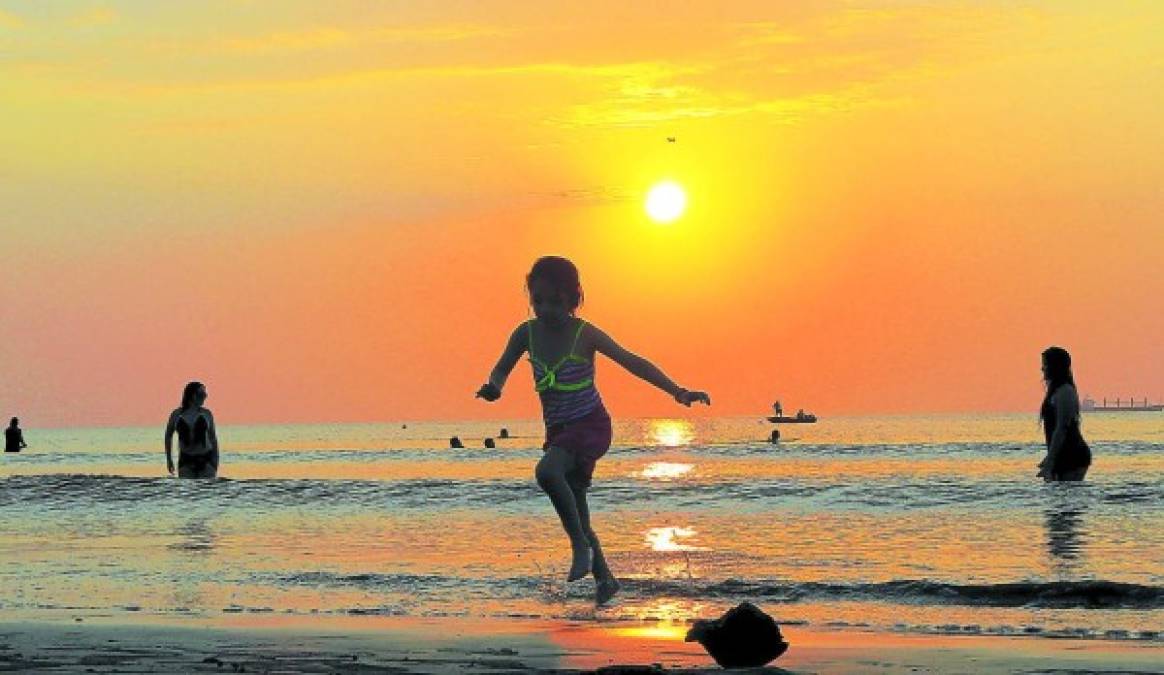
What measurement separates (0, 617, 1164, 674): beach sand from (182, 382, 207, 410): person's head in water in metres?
15.3

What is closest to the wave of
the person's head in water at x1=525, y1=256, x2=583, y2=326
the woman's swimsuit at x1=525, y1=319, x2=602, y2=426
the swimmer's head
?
the woman's swimsuit at x1=525, y1=319, x2=602, y2=426

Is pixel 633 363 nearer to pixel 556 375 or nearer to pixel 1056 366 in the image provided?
pixel 556 375

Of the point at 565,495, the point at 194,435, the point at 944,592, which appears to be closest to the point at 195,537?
the point at 194,435

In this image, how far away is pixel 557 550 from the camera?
17.1 m

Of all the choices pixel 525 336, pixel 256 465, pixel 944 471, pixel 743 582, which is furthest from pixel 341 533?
pixel 256 465

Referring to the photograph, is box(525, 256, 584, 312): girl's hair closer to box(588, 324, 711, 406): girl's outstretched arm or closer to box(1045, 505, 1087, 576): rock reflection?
box(588, 324, 711, 406): girl's outstretched arm

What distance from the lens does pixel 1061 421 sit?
20422 mm

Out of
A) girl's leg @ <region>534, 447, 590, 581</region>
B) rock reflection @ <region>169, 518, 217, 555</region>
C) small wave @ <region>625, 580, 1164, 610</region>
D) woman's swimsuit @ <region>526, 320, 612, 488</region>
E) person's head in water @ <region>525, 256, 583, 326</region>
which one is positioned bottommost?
small wave @ <region>625, 580, 1164, 610</region>

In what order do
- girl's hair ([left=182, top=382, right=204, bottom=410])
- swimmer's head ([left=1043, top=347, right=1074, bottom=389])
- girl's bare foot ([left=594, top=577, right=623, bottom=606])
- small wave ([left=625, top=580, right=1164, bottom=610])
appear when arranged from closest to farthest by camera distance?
girl's bare foot ([left=594, top=577, right=623, bottom=606]) → small wave ([left=625, top=580, right=1164, bottom=610]) → swimmer's head ([left=1043, top=347, right=1074, bottom=389]) → girl's hair ([left=182, top=382, right=204, bottom=410])

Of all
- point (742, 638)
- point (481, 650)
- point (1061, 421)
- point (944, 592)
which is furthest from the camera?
point (1061, 421)

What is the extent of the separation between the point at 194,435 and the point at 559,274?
1672 cm

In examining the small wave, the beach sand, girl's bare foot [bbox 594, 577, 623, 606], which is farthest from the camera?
the small wave

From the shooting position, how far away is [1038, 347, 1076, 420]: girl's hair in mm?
20062

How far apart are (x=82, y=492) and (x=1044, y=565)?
712 inches
